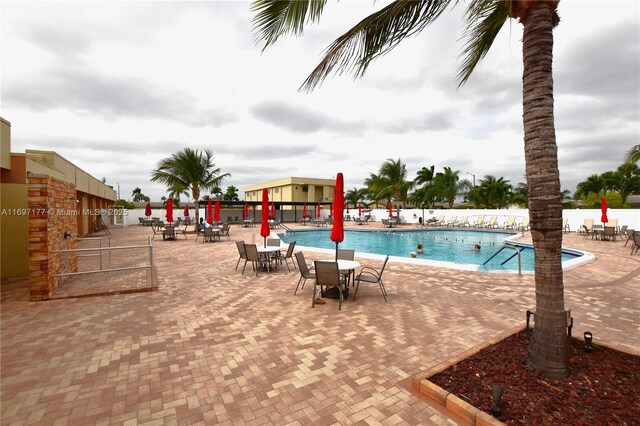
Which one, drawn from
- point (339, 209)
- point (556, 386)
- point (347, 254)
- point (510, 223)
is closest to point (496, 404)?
point (556, 386)

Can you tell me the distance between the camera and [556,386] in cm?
241

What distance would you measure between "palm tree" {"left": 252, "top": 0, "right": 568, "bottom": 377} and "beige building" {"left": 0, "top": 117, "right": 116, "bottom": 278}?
5430 millimetres

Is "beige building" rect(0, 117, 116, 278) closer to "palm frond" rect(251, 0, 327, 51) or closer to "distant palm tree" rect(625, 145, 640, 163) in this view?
"palm frond" rect(251, 0, 327, 51)

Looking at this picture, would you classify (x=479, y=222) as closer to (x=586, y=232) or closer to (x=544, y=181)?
(x=586, y=232)

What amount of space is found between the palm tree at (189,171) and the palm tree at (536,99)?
18128 mm

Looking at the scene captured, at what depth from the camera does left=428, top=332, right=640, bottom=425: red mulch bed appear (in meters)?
2.08

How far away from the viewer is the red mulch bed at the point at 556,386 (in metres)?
2.08

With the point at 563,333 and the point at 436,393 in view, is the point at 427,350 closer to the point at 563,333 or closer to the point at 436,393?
the point at 436,393

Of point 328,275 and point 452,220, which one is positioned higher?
point 452,220

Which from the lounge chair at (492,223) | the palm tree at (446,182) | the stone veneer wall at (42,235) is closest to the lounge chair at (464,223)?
the lounge chair at (492,223)

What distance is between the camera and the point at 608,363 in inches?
106

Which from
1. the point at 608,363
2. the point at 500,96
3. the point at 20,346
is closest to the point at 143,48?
the point at 20,346

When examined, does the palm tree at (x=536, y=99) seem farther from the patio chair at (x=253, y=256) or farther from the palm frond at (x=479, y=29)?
the patio chair at (x=253, y=256)

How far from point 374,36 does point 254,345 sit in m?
3.82
